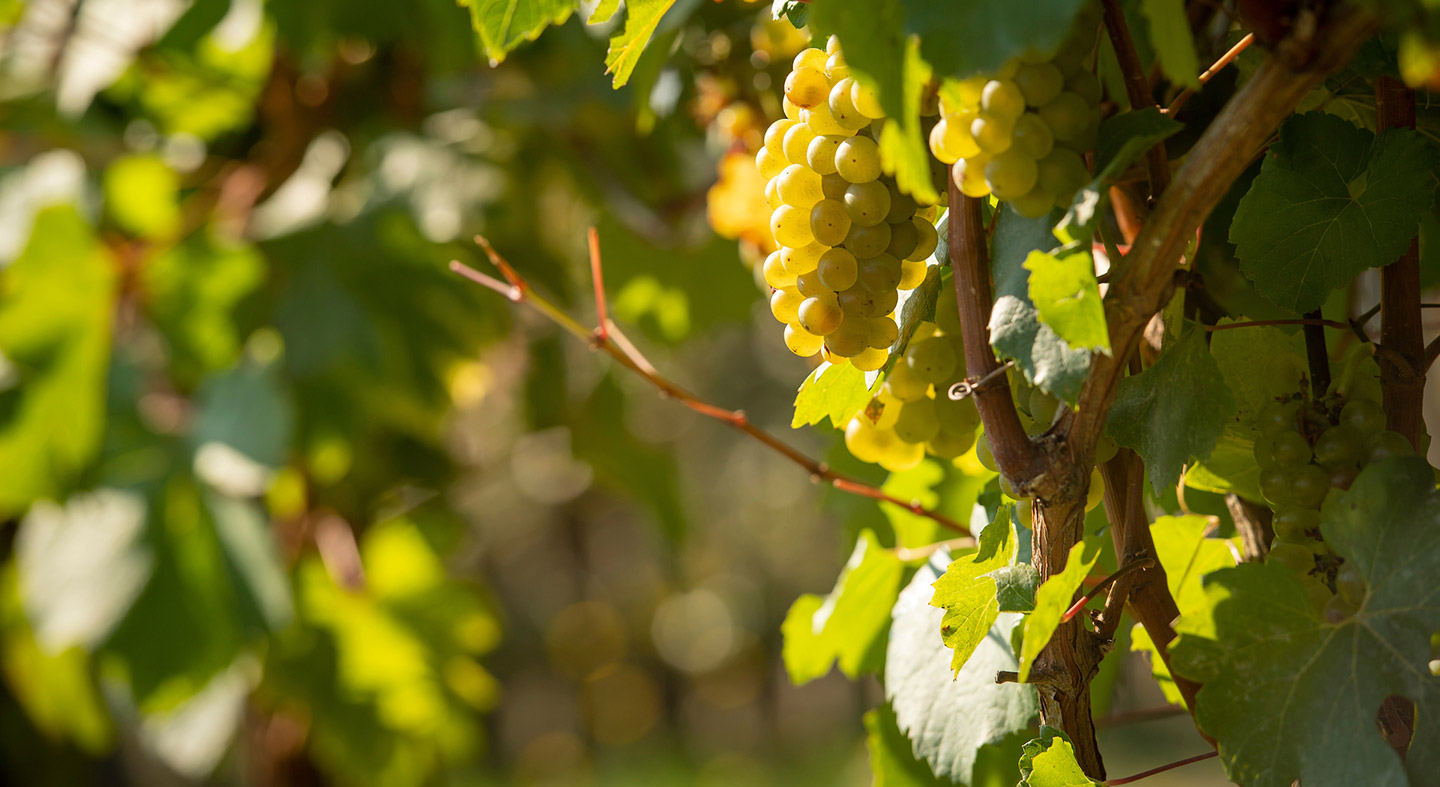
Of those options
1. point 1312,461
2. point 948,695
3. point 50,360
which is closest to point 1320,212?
point 1312,461

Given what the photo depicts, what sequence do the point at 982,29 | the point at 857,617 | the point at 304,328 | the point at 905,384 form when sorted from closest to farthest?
the point at 982,29 < the point at 905,384 < the point at 857,617 < the point at 304,328

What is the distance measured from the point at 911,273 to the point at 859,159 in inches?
1.6

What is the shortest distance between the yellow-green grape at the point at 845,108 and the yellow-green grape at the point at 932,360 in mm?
66

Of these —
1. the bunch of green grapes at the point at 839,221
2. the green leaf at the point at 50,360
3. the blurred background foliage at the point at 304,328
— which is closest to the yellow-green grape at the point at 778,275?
the bunch of green grapes at the point at 839,221

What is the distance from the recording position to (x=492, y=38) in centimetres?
28

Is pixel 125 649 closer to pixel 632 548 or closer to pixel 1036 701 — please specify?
pixel 1036 701

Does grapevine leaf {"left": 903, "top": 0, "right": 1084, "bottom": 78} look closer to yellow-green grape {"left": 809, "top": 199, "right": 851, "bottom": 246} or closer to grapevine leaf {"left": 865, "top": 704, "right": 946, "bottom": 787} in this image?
yellow-green grape {"left": 809, "top": 199, "right": 851, "bottom": 246}

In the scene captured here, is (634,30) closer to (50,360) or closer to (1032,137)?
(1032,137)

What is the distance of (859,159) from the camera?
241 millimetres

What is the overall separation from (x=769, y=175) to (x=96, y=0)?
2.97 ft

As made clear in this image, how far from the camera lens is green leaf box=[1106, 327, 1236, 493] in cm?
24

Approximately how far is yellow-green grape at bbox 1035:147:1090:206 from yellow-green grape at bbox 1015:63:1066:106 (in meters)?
0.01

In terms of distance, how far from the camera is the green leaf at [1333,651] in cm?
21

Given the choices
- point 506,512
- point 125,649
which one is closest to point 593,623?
point 506,512
